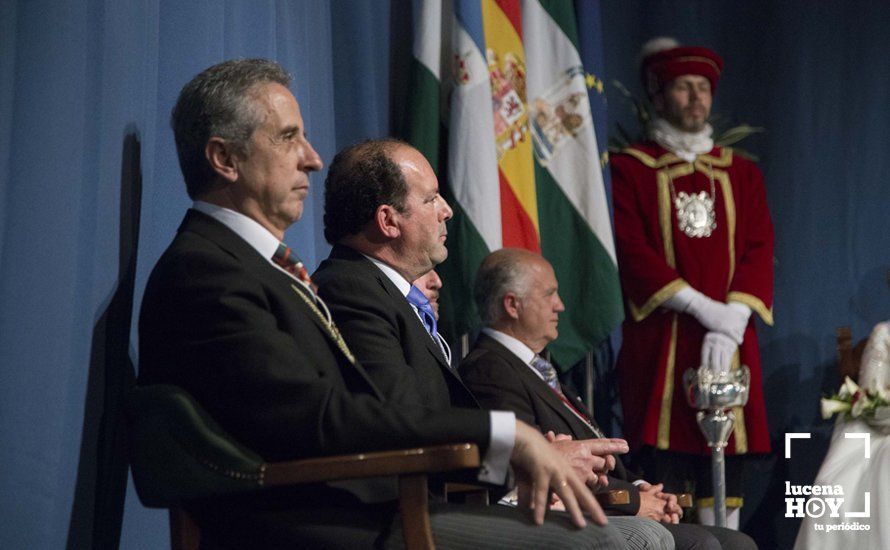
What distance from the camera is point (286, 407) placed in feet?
5.26

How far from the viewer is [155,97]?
2.18 meters

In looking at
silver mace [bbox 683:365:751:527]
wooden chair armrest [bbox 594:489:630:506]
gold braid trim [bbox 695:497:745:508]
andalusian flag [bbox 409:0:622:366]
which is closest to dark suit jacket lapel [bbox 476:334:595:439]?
wooden chair armrest [bbox 594:489:630:506]

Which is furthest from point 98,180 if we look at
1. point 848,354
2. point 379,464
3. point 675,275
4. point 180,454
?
point 848,354

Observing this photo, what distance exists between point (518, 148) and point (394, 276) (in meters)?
1.61

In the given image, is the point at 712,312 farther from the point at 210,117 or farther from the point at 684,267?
the point at 210,117

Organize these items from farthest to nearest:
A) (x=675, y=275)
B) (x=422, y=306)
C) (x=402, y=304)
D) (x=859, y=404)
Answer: (x=675, y=275) → (x=859, y=404) → (x=422, y=306) → (x=402, y=304)

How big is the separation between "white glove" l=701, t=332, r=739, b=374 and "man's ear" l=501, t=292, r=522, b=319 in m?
1.17

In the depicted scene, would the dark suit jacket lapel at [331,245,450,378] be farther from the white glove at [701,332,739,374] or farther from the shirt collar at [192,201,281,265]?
the white glove at [701,332,739,374]

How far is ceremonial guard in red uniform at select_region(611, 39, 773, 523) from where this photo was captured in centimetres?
405

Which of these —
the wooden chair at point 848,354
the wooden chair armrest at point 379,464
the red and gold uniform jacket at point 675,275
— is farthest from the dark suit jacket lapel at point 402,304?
the wooden chair at point 848,354

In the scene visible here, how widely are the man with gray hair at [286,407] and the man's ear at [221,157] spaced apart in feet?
0.19

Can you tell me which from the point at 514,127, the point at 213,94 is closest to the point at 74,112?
the point at 213,94

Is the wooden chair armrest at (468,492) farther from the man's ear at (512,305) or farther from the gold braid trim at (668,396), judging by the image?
the gold braid trim at (668,396)

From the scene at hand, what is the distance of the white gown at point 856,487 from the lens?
3697 mm
